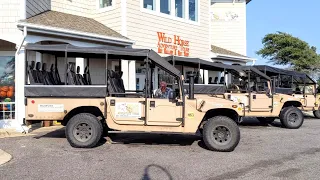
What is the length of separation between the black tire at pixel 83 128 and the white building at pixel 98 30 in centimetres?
397

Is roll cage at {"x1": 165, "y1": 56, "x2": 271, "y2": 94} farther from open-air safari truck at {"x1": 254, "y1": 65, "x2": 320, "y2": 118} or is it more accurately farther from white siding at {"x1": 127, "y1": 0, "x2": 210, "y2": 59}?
white siding at {"x1": 127, "y1": 0, "x2": 210, "y2": 59}

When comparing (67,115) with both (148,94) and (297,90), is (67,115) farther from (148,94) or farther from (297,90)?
(297,90)

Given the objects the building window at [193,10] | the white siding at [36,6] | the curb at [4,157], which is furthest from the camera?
the building window at [193,10]

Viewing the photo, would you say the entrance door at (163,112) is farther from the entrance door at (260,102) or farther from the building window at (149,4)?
the building window at (149,4)

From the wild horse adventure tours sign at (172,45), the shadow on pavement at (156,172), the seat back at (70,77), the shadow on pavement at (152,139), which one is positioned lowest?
the shadow on pavement at (156,172)

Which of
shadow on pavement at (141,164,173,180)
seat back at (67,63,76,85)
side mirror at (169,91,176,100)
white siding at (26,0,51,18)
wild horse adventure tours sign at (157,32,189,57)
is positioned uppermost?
white siding at (26,0,51,18)

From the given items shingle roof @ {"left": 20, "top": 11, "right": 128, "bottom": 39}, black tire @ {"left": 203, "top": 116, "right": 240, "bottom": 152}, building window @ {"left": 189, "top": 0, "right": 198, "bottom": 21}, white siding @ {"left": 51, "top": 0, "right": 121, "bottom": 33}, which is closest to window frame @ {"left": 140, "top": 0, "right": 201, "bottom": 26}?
building window @ {"left": 189, "top": 0, "right": 198, "bottom": 21}

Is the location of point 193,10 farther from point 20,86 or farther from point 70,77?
point 70,77

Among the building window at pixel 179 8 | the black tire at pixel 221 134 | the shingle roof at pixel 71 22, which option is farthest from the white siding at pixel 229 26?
the black tire at pixel 221 134

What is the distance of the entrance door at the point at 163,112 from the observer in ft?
23.2

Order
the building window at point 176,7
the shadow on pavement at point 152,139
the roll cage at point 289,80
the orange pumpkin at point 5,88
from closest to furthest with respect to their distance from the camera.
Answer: the shadow on pavement at point 152,139, the orange pumpkin at point 5,88, the roll cage at point 289,80, the building window at point 176,7

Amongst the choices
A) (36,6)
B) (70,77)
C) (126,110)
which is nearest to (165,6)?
(36,6)

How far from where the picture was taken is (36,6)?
11953 mm

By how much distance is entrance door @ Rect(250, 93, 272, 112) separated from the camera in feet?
35.7
